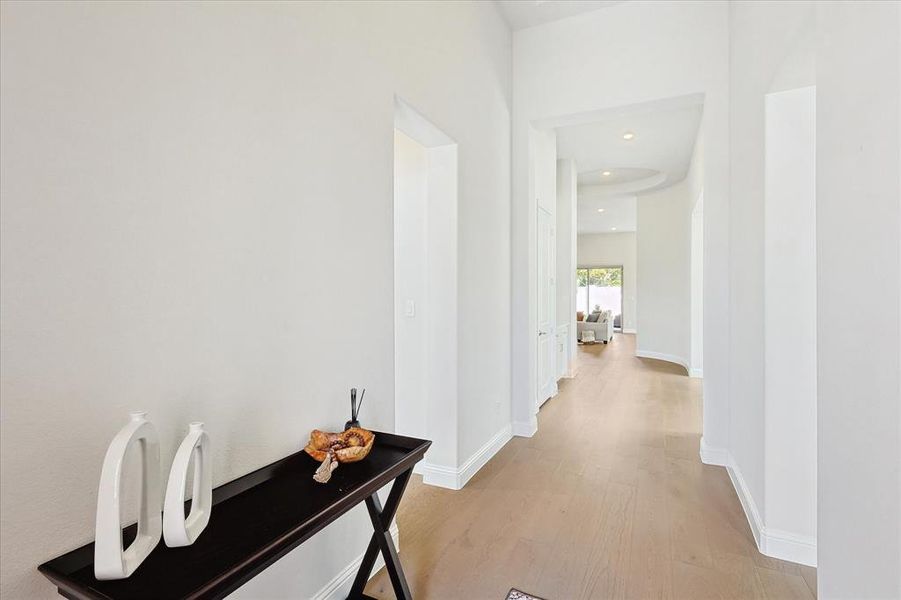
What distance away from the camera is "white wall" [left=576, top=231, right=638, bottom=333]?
13.1 meters

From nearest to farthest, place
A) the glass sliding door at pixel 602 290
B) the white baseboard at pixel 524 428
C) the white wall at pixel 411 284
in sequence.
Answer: the white wall at pixel 411 284 → the white baseboard at pixel 524 428 → the glass sliding door at pixel 602 290

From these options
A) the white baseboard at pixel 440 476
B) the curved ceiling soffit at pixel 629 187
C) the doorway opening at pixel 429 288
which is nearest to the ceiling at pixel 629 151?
the curved ceiling soffit at pixel 629 187

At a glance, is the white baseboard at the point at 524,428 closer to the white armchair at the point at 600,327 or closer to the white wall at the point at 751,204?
the white wall at the point at 751,204

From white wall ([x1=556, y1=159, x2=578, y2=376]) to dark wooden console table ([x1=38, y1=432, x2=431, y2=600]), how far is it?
4299 mm

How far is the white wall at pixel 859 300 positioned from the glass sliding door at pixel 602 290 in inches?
492

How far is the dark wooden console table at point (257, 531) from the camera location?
89 cm

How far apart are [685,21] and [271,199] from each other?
129 inches

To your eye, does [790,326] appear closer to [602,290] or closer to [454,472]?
[454,472]

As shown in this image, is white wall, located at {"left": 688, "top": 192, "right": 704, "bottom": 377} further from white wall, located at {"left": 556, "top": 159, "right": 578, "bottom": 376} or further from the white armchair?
the white armchair

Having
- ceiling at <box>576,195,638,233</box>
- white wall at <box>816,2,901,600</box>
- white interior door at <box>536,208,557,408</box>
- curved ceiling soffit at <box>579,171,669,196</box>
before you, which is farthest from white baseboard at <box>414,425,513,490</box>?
ceiling at <box>576,195,638,233</box>

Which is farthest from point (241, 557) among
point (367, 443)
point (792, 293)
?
point (792, 293)

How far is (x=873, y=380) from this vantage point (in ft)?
3.49

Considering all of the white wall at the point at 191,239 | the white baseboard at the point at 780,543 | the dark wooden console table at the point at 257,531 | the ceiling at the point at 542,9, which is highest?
the ceiling at the point at 542,9

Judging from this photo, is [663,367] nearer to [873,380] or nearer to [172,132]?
[873,380]
